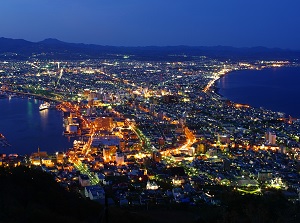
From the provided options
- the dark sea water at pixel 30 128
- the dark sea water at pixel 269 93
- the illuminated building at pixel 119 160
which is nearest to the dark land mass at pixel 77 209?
the illuminated building at pixel 119 160

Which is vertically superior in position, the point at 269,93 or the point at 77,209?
the point at 77,209

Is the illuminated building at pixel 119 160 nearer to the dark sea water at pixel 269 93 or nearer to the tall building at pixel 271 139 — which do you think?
the tall building at pixel 271 139

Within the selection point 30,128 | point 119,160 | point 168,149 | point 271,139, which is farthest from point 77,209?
point 30,128

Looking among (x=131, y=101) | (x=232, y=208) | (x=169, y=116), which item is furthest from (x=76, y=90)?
(x=232, y=208)

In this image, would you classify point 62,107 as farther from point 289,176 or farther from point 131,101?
point 289,176

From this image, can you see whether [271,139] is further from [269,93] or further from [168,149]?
[269,93]

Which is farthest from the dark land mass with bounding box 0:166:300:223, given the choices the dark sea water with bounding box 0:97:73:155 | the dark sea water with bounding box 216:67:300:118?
the dark sea water with bounding box 216:67:300:118
